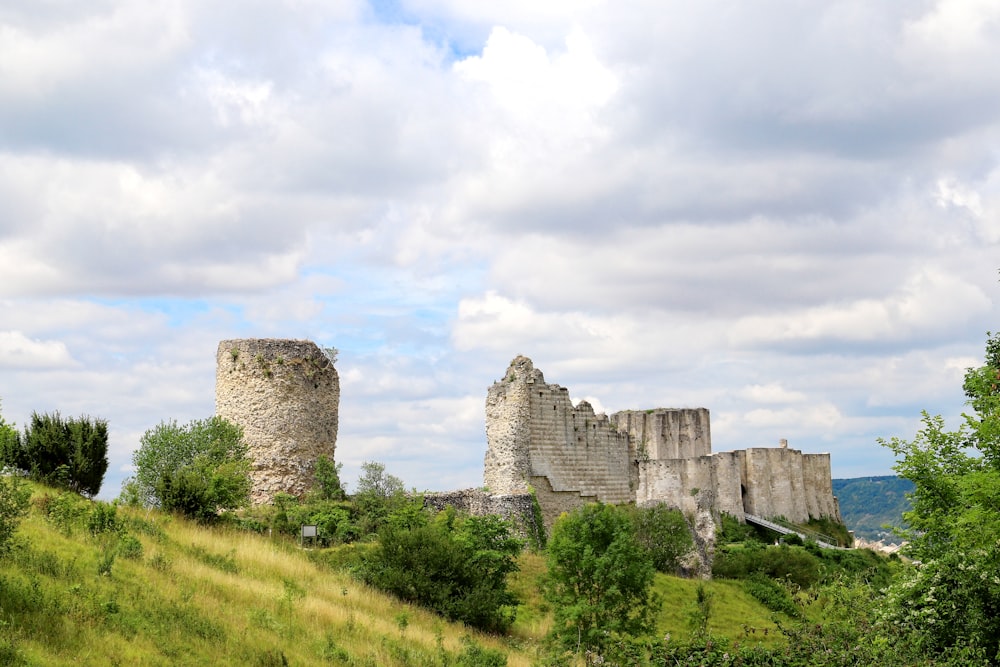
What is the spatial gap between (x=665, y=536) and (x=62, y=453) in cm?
1748

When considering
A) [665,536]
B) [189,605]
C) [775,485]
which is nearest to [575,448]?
[665,536]

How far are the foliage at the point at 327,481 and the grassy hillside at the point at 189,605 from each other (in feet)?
18.7

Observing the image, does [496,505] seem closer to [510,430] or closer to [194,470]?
[510,430]

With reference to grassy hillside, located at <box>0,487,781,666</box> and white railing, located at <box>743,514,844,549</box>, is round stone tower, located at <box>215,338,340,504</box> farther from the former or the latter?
white railing, located at <box>743,514,844,549</box>

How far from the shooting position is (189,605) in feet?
47.3

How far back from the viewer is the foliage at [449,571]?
2044 cm

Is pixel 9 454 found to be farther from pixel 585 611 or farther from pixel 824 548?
pixel 824 548

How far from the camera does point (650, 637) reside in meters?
19.5

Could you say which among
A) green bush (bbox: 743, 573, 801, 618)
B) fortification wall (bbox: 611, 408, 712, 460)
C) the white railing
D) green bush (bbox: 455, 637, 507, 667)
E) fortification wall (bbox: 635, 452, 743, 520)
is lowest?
green bush (bbox: 743, 573, 801, 618)

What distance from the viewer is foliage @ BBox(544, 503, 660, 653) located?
705 inches

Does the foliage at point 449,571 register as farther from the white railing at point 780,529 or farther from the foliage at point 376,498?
the white railing at point 780,529

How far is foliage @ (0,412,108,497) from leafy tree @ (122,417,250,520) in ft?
3.64

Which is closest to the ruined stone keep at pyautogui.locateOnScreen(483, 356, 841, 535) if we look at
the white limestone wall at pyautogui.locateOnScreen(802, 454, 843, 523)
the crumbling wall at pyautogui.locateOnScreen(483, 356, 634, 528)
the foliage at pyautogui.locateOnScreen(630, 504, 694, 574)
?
the crumbling wall at pyautogui.locateOnScreen(483, 356, 634, 528)

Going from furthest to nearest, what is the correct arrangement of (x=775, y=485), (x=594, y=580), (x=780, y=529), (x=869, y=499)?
(x=869, y=499) → (x=775, y=485) → (x=780, y=529) → (x=594, y=580)
